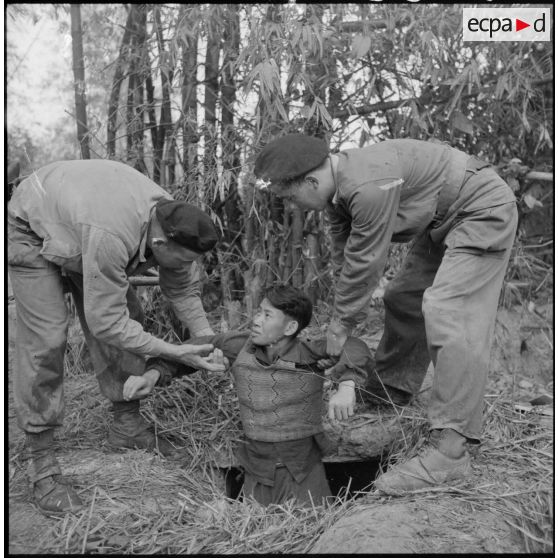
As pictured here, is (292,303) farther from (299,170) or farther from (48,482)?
(48,482)

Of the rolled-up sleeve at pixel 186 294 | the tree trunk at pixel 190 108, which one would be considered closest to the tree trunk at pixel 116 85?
the tree trunk at pixel 190 108

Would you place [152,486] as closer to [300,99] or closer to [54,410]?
[54,410]

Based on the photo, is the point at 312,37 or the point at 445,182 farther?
the point at 312,37

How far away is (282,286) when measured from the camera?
3174 mm

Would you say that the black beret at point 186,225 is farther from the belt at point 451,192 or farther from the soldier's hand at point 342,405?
the belt at point 451,192

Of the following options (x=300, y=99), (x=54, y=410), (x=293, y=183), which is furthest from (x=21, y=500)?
(x=300, y=99)

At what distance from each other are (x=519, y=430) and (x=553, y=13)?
8.81ft

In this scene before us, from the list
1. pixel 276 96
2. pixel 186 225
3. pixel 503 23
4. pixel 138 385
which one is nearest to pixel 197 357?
pixel 138 385

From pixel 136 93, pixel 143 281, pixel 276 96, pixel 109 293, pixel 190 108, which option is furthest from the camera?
pixel 136 93

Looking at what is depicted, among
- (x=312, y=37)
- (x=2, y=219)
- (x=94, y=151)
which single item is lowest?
(x=2, y=219)

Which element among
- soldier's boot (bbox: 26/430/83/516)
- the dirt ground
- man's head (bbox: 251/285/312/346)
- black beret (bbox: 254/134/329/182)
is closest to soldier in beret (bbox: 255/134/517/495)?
black beret (bbox: 254/134/329/182)

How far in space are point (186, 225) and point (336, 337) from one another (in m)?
0.88

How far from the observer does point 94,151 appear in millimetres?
4312

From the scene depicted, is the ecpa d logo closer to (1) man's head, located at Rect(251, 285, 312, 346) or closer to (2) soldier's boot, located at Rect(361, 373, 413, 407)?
(1) man's head, located at Rect(251, 285, 312, 346)
